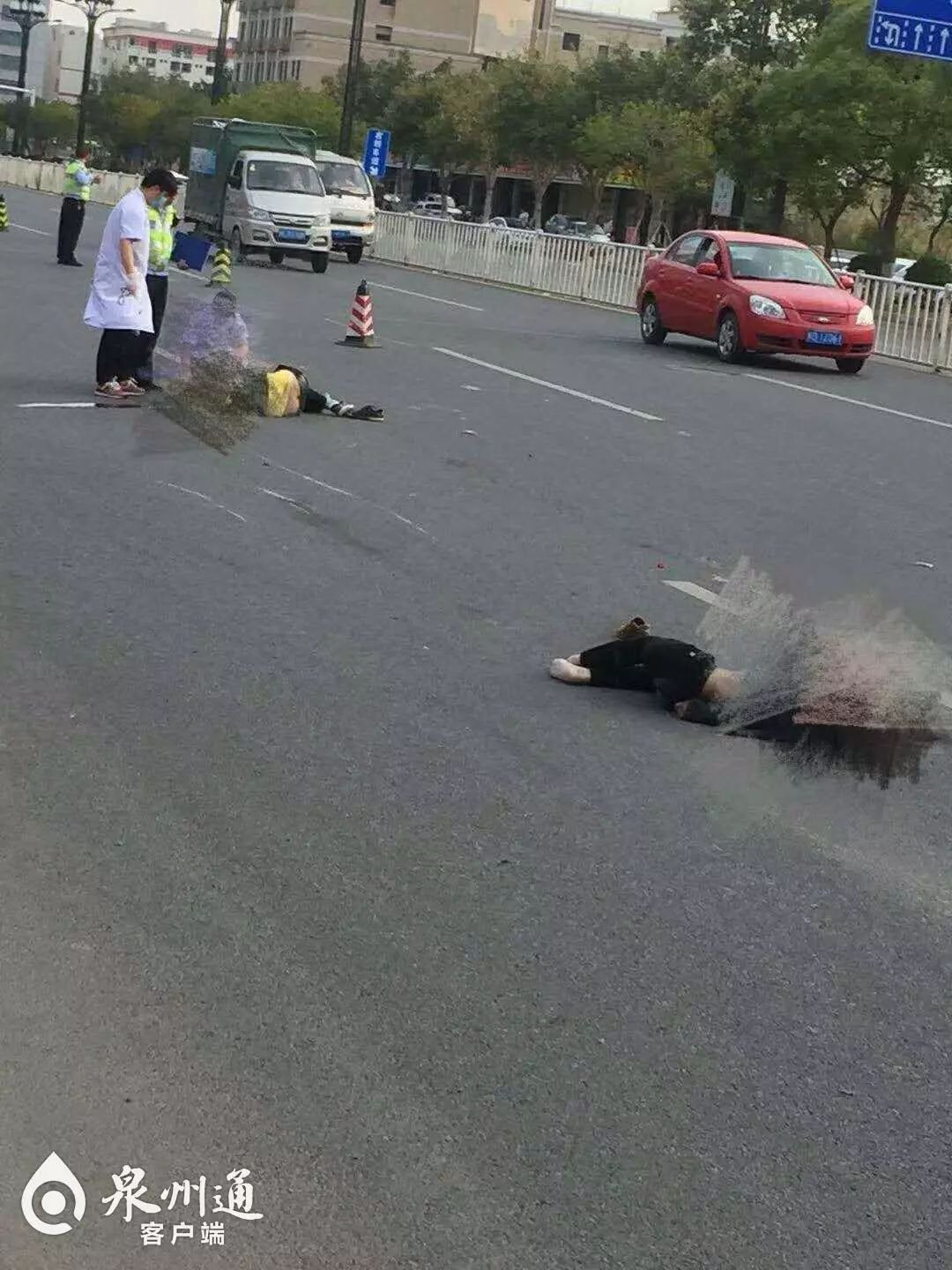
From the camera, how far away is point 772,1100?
445 centimetres

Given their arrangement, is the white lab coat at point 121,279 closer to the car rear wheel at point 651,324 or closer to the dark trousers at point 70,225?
the car rear wheel at point 651,324

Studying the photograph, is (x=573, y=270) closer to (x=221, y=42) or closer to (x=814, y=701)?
(x=814, y=701)

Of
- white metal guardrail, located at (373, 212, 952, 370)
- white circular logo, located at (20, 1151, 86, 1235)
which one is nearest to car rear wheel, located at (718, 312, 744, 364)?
white metal guardrail, located at (373, 212, 952, 370)

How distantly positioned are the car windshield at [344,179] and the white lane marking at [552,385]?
23.3 meters

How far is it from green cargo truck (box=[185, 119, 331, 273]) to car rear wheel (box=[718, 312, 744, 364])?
50.3 feet

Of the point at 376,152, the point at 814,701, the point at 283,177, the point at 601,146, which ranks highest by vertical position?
the point at 601,146

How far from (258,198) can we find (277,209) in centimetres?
47

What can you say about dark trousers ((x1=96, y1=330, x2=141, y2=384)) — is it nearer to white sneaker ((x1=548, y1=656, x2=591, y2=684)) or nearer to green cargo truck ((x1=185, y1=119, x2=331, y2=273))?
white sneaker ((x1=548, y1=656, x2=591, y2=684))

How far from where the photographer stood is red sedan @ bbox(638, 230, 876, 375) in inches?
993

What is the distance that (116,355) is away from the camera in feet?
50.2

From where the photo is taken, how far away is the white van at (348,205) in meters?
45.0

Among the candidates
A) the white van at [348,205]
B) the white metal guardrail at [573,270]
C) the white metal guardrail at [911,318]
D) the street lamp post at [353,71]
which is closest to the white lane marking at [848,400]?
the white metal guardrail at [911,318]

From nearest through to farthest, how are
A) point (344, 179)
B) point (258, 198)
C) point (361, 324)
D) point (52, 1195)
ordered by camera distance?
point (52, 1195) → point (361, 324) → point (258, 198) → point (344, 179)

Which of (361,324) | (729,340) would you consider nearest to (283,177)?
(729,340)
